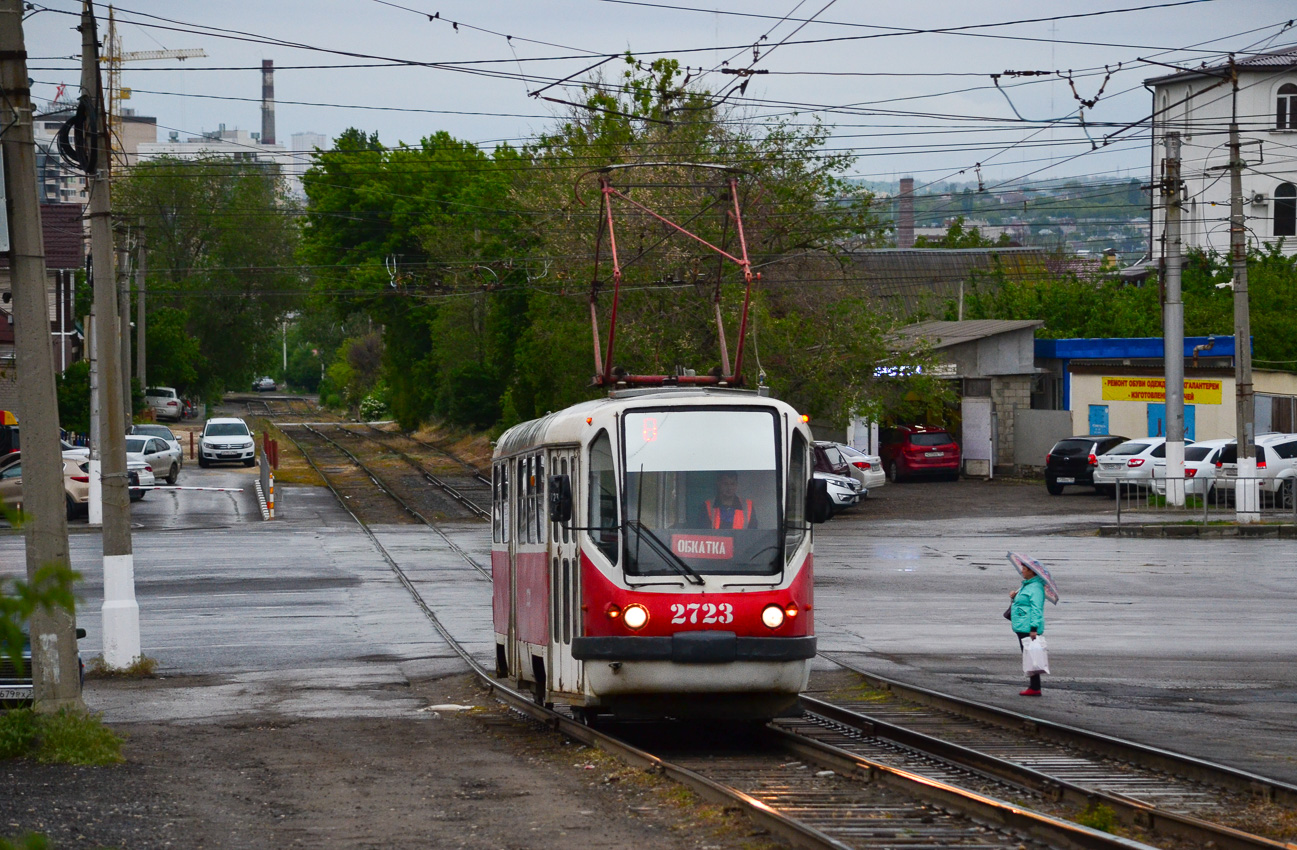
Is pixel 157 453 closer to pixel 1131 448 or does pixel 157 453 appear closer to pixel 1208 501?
pixel 1131 448

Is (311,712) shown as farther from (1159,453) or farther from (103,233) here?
(1159,453)

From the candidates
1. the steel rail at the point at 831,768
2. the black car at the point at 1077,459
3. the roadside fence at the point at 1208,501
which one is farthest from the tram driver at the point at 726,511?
the black car at the point at 1077,459

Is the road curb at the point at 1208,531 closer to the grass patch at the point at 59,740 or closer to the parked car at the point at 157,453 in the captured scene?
the parked car at the point at 157,453

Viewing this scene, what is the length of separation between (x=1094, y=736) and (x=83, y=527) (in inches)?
1159

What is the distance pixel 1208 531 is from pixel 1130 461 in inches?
289

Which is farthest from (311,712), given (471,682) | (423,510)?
(423,510)

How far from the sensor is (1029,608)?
577 inches

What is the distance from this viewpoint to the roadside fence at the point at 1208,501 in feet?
114

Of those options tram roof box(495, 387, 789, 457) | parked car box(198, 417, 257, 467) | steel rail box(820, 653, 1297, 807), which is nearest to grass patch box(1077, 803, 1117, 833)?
steel rail box(820, 653, 1297, 807)

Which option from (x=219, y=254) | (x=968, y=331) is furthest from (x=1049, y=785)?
(x=219, y=254)

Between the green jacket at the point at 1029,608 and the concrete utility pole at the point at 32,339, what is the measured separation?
8.19 metres

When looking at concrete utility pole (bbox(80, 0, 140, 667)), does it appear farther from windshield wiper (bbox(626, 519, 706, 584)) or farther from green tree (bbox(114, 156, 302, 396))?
green tree (bbox(114, 156, 302, 396))

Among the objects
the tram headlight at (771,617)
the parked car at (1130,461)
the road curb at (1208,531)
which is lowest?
the road curb at (1208,531)

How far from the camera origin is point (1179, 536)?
33.7m
